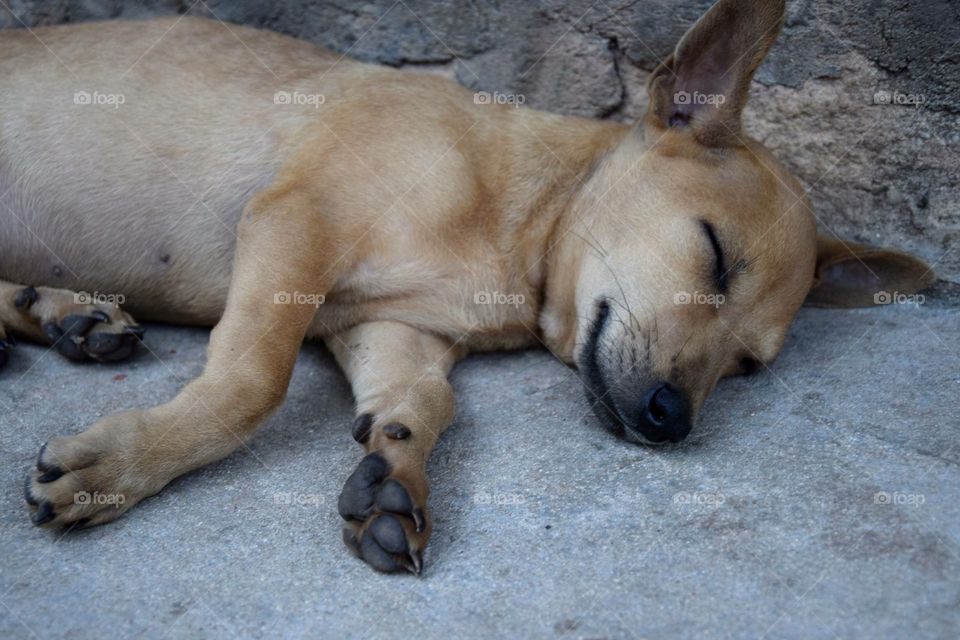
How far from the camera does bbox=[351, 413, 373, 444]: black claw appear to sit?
4.18 m

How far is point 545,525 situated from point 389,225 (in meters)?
1.69

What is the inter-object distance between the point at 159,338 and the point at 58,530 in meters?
1.78

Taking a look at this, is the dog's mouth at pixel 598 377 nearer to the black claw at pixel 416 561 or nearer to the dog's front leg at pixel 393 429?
the dog's front leg at pixel 393 429

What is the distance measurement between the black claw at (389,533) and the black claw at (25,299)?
240 centimetres

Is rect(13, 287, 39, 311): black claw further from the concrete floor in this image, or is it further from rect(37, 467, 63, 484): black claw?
Result: rect(37, 467, 63, 484): black claw

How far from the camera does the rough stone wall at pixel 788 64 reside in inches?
207

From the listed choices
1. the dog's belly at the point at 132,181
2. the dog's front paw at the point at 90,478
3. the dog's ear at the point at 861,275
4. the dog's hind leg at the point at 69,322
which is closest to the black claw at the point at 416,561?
the dog's front paw at the point at 90,478

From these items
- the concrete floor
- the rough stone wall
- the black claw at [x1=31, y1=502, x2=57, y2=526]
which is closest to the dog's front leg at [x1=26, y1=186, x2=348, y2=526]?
the black claw at [x1=31, y1=502, x2=57, y2=526]

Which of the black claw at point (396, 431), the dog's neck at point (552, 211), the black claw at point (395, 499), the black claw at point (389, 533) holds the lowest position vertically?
the black claw at point (396, 431)

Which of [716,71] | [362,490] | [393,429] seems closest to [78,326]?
[393,429]

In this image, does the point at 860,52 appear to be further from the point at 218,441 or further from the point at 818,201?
the point at 218,441

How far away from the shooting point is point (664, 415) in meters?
4.13

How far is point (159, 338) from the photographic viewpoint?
5.29m

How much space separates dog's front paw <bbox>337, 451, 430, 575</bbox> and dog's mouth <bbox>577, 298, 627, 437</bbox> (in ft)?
3.34
